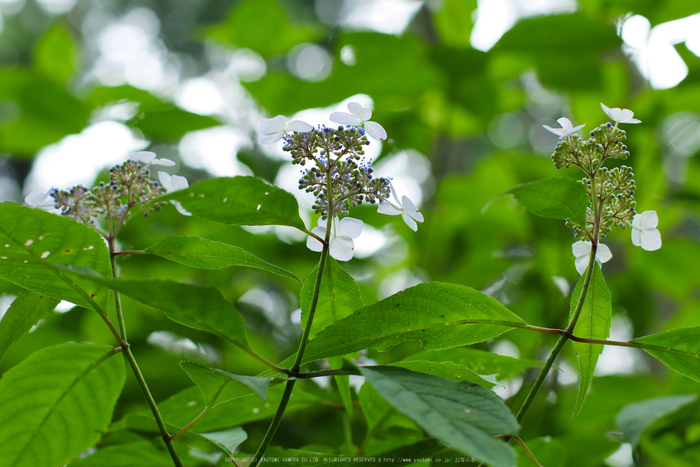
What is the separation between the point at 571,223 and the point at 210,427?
0.85m

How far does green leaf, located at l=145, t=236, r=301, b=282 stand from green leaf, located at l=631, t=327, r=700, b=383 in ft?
2.07

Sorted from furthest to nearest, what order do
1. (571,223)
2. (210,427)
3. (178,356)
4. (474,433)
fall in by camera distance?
(178,356), (210,427), (571,223), (474,433)

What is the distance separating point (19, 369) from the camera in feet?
2.80

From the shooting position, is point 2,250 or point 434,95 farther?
point 434,95

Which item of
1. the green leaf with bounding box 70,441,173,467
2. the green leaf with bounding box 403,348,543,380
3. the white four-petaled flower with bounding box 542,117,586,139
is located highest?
the white four-petaled flower with bounding box 542,117,586,139

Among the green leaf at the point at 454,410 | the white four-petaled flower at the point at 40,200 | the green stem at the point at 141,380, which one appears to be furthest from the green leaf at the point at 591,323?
the white four-petaled flower at the point at 40,200

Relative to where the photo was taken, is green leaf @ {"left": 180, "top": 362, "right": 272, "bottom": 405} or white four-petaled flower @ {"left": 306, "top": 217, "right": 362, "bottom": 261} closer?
green leaf @ {"left": 180, "top": 362, "right": 272, "bottom": 405}

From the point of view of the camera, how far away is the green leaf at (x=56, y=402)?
33.6 inches

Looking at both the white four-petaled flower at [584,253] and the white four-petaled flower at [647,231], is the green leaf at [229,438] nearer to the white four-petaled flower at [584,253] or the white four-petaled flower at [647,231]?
the white four-petaled flower at [584,253]

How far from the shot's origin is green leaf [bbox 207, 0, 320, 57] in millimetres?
2365

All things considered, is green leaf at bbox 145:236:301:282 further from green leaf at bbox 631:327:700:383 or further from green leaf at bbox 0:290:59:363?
green leaf at bbox 631:327:700:383

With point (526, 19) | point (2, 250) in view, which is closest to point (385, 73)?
point (526, 19)

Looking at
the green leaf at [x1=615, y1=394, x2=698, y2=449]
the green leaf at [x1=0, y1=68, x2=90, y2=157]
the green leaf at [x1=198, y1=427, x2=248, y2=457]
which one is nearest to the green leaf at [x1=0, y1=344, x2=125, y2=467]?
the green leaf at [x1=198, y1=427, x2=248, y2=457]

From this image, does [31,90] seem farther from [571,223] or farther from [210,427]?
[571,223]
